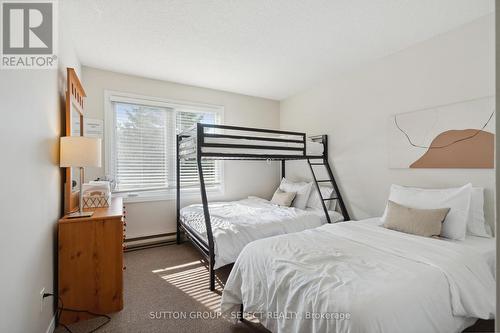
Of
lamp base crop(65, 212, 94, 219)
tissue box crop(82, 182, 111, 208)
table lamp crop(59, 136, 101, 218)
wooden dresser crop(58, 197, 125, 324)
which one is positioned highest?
table lamp crop(59, 136, 101, 218)

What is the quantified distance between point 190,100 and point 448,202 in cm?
356

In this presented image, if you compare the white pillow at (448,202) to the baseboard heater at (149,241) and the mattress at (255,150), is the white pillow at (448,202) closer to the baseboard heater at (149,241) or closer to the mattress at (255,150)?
the mattress at (255,150)

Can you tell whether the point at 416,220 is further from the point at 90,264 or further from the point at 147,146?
the point at 147,146

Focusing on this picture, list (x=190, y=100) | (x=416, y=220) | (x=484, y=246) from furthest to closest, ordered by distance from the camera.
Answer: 1. (x=190, y=100)
2. (x=416, y=220)
3. (x=484, y=246)

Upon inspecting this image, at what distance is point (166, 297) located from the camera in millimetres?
2207

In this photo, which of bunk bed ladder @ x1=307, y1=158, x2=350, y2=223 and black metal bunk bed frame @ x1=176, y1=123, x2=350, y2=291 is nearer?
black metal bunk bed frame @ x1=176, y1=123, x2=350, y2=291

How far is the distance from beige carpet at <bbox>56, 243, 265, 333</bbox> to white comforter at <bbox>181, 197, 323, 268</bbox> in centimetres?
38

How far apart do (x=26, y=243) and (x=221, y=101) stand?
11.0ft

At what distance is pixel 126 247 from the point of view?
11.1 feet

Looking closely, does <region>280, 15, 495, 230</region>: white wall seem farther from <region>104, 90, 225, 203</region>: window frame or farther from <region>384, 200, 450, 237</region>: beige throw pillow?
<region>104, 90, 225, 203</region>: window frame

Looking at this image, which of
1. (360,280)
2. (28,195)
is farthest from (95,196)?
(360,280)

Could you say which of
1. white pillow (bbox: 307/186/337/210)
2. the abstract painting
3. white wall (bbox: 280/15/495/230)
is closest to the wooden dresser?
white pillow (bbox: 307/186/337/210)

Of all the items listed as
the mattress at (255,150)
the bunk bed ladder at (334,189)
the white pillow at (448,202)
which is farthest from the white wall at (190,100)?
the white pillow at (448,202)

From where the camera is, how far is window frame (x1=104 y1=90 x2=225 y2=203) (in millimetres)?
3316
